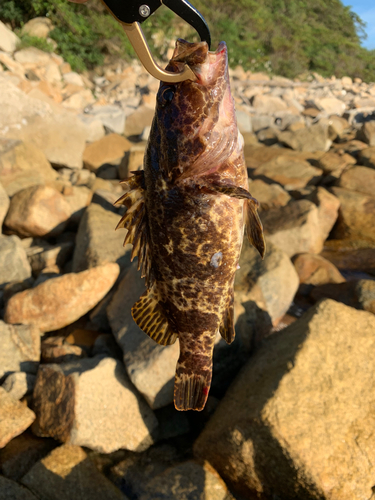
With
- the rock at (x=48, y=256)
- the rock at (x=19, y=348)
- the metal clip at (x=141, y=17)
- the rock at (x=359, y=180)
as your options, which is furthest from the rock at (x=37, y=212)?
the rock at (x=359, y=180)

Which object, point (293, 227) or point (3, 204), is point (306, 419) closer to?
point (293, 227)

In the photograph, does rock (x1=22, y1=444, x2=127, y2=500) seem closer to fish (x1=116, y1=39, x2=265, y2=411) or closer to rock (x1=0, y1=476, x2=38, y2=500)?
rock (x1=0, y1=476, x2=38, y2=500)

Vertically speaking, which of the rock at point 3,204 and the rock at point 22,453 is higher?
the rock at point 3,204

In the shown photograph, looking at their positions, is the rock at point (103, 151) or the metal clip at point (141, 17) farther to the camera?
the rock at point (103, 151)

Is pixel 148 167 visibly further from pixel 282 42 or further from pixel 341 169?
pixel 282 42

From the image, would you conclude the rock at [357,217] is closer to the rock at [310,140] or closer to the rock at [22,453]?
the rock at [310,140]
